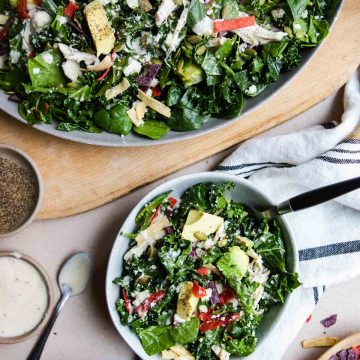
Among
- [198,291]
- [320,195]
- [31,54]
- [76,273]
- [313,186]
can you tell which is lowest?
[76,273]

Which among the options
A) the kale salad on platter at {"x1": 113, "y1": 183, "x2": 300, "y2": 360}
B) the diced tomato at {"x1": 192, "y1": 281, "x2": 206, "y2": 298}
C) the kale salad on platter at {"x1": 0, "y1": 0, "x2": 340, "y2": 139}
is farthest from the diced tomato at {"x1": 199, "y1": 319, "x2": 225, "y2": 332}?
the kale salad on platter at {"x1": 0, "y1": 0, "x2": 340, "y2": 139}

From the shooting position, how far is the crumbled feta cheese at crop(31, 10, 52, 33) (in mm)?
2219

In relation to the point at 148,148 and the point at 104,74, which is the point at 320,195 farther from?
the point at 104,74

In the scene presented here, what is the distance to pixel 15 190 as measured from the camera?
2.44 m

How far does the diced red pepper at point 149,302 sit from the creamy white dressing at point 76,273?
0.87 ft

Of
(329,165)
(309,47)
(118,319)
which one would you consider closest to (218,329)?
(118,319)

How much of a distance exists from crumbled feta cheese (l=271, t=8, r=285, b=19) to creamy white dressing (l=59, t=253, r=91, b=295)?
1.15 meters

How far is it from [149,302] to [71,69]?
88 centimetres

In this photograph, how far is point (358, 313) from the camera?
8.73ft

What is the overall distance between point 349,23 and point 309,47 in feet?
0.83

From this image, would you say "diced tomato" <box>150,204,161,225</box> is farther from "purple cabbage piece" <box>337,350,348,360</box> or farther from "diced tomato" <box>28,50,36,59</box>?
"purple cabbage piece" <box>337,350,348,360</box>

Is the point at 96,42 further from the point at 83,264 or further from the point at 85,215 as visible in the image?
the point at 83,264

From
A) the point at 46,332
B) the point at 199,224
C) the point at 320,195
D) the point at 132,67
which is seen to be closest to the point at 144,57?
the point at 132,67

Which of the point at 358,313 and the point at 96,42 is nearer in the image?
the point at 96,42
